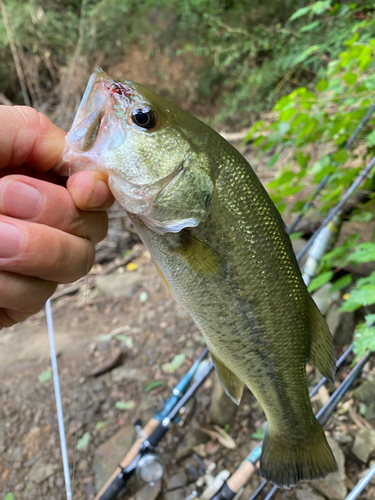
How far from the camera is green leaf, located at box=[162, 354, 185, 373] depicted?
2.48 m

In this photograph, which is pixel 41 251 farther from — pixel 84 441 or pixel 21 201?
pixel 84 441

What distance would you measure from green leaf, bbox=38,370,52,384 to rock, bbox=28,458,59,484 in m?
0.69

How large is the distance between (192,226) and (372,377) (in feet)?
5.48

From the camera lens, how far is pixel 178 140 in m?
0.87

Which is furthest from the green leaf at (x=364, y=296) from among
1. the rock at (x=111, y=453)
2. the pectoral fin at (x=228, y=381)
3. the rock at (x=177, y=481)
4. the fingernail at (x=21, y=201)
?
the rock at (x=111, y=453)

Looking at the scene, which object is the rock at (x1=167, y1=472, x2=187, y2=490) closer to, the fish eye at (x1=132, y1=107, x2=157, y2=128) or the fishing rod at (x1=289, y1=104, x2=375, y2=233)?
the fishing rod at (x1=289, y1=104, x2=375, y2=233)

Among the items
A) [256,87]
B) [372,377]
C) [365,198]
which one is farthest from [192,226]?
[256,87]

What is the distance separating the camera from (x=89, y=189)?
85 centimetres

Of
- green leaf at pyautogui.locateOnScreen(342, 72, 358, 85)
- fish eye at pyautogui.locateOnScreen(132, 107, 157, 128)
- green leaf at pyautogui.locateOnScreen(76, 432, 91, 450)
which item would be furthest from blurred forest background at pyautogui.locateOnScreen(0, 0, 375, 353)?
green leaf at pyautogui.locateOnScreen(76, 432, 91, 450)

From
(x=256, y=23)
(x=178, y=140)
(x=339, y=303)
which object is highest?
(x=256, y=23)

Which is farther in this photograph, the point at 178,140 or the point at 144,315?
the point at 144,315

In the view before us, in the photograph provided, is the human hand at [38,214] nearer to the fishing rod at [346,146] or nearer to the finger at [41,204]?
the finger at [41,204]

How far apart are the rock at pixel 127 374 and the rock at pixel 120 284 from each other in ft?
3.72

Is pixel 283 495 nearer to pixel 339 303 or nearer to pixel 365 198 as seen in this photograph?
pixel 339 303
